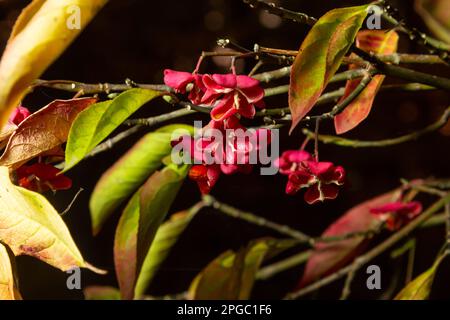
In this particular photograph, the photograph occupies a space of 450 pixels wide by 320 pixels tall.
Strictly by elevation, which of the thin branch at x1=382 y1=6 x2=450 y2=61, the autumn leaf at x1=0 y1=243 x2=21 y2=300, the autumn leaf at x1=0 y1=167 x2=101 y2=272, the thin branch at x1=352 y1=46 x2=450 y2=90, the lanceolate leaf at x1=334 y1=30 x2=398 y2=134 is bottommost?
the autumn leaf at x1=0 y1=243 x2=21 y2=300

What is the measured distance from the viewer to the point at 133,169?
2.77 feet

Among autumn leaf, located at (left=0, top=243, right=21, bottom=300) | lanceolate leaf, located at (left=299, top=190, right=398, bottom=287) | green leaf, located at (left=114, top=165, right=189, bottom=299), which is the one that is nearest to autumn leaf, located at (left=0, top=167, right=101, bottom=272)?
autumn leaf, located at (left=0, top=243, right=21, bottom=300)

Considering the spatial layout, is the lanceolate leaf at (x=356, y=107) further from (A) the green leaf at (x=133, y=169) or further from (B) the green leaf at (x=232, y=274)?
(B) the green leaf at (x=232, y=274)

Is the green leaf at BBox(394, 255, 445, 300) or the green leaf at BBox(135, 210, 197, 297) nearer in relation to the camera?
the green leaf at BBox(394, 255, 445, 300)

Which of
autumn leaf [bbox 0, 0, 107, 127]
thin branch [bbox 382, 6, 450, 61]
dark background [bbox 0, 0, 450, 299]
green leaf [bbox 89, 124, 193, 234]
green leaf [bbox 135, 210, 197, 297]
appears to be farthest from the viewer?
dark background [bbox 0, 0, 450, 299]

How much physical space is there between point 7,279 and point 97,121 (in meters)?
0.14

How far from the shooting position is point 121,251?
2.44ft

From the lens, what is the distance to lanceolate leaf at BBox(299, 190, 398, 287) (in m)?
1.05

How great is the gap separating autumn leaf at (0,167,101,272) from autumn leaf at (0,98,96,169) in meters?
0.02

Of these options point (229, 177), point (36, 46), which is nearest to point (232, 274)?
point (36, 46)

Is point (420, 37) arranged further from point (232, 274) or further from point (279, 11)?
point (232, 274)

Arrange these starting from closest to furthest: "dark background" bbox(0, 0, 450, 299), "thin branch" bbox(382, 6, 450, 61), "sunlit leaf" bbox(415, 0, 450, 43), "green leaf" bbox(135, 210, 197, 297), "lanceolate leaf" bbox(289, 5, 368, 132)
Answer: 1. "lanceolate leaf" bbox(289, 5, 368, 132)
2. "thin branch" bbox(382, 6, 450, 61)
3. "green leaf" bbox(135, 210, 197, 297)
4. "sunlit leaf" bbox(415, 0, 450, 43)
5. "dark background" bbox(0, 0, 450, 299)

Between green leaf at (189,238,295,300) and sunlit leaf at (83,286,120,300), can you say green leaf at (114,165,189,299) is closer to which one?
green leaf at (189,238,295,300)

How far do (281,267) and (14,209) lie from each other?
65 centimetres
